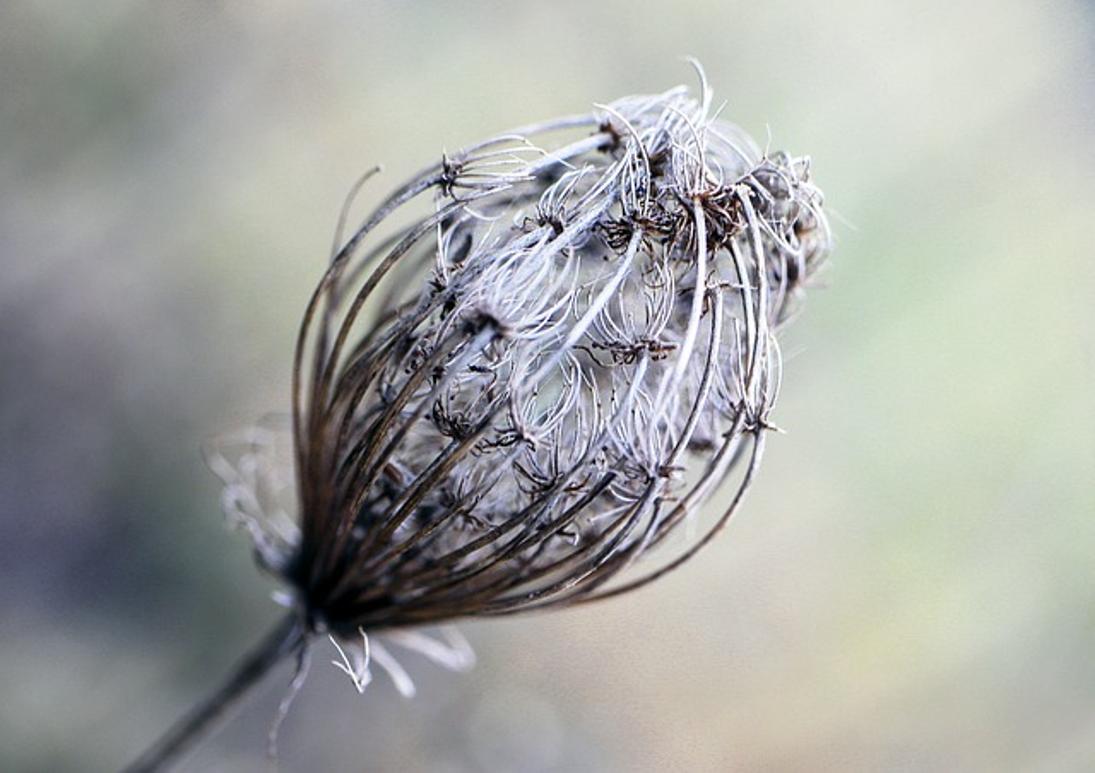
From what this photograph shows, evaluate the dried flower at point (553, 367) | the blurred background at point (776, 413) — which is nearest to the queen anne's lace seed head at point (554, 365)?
the dried flower at point (553, 367)

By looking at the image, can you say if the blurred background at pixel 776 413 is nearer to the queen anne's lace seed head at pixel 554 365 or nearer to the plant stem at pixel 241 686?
the plant stem at pixel 241 686

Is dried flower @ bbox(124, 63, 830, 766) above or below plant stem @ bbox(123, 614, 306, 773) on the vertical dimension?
above

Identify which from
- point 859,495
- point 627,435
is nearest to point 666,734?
point 859,495

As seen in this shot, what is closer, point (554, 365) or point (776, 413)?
point (554, 365)

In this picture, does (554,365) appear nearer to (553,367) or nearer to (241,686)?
(553,367)

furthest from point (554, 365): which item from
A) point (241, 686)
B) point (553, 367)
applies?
point (241, 686)

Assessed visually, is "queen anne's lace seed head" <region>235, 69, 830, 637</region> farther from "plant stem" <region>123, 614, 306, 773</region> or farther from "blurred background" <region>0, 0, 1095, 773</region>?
"blurred background" <region>0, 0, 1095, 773</region>

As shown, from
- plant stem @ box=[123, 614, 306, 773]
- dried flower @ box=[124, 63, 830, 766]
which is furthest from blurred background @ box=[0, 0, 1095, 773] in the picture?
dried flower @ box=[124, 63, 830, 766]
